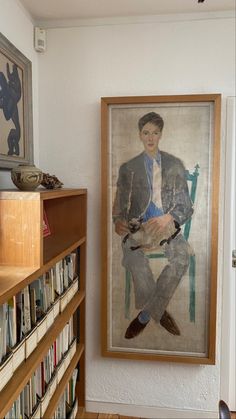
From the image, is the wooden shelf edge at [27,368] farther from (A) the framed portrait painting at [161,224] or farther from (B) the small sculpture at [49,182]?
(B) the small sculpture at [49,182]

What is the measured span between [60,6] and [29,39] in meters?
0.24

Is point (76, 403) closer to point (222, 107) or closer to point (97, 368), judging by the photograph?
point (97, 368)

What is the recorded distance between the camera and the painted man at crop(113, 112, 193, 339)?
5.93 ft

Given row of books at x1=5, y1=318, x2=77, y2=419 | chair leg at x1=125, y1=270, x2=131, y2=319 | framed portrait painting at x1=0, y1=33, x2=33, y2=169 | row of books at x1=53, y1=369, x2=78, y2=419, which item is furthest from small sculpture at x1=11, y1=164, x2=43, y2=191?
row of books at x1=53, y1=369, x2=78, y2=419

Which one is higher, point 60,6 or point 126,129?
point 60,6

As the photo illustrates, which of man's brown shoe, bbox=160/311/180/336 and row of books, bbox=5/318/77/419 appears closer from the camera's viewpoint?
row of books, bbox=5/318/77/419

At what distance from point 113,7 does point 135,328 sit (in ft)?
5.80

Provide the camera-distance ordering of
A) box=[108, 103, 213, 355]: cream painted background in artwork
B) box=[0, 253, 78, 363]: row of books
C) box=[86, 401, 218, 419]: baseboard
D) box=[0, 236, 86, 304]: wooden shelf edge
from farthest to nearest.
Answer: box=[86, 401, 218, 419]: baseboard < box=[108, 103, 213, 355]: cream painted background in artwork < box=[0, 253, 78, 363]: row of books < box=[0, 236, 86, 304]: wooden shelf edge

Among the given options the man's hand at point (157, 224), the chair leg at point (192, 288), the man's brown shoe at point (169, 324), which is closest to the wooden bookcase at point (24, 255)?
the man's hand at point (157, 224)

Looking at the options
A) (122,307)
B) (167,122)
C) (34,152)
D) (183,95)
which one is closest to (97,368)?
(122,307)

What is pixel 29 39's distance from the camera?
5.90 feet

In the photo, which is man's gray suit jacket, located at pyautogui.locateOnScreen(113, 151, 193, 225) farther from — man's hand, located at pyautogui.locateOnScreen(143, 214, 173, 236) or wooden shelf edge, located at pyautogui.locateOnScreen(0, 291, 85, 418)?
wooden shelf edge, located at pyautogui.locateOnScreen(0, 291, 85, 418)

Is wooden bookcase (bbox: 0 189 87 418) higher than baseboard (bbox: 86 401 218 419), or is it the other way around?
wooden bookcase (bbox: 0 189 87 418)

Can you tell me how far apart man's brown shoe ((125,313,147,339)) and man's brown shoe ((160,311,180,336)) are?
11cm
